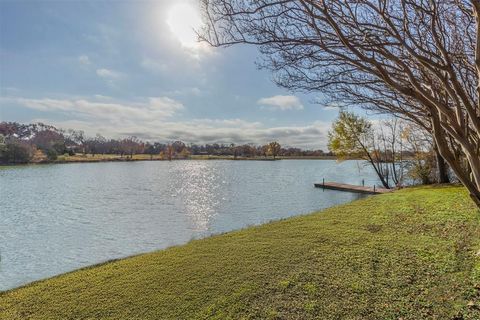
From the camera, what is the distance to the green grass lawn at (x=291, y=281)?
384 cm

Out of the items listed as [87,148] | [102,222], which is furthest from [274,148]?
[102,222]

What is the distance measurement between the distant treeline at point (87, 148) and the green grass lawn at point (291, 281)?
5910 centimetres

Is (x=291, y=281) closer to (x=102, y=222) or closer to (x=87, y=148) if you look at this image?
(x=102, y=222)

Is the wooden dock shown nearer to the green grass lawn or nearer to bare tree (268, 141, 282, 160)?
the green grass lawn

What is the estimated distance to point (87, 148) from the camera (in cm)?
10888

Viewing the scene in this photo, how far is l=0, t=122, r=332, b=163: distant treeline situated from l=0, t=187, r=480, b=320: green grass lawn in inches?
2327

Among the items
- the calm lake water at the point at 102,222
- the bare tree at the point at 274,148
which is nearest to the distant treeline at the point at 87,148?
the bare tree at the point at 274,148

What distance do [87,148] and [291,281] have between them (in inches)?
4654

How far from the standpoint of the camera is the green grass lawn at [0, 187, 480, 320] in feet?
12.6

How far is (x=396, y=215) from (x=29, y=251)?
12.5m

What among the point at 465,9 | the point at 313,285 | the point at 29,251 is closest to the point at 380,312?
the point at 313,285

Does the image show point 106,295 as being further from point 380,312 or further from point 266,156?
point 266,156

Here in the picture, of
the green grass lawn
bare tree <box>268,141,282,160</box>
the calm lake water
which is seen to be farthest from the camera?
bare tree <box>268,141,282,160</box>

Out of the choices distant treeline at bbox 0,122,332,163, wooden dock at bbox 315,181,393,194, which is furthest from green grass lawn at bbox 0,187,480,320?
distant treeline at bbox 0,122,332,163
